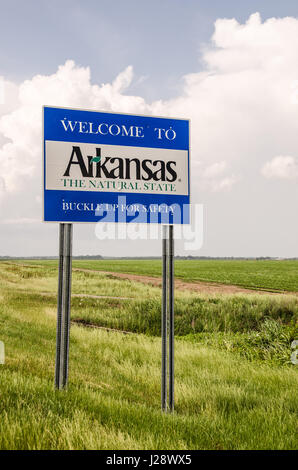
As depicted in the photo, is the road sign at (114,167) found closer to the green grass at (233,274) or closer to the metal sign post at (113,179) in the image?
the metal sign post at (113,179)

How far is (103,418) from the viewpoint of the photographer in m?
4.25

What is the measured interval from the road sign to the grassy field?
7.77 ft

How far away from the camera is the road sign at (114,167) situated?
5660mm

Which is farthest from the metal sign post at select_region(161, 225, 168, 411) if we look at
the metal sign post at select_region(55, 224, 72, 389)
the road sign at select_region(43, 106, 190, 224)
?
the metal sign post at select_region(55, 224, 72, 389)

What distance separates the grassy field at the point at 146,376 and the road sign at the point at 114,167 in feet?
7.77

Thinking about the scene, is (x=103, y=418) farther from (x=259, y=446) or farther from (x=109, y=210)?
(x=109, y=210)

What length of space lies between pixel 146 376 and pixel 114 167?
3761 mm

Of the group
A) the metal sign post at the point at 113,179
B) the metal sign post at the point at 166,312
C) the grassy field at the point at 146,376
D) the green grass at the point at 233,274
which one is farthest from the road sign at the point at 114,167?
the green grass at the point at 233,274

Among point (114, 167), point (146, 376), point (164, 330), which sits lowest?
point (146, 376)

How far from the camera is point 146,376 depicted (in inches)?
290

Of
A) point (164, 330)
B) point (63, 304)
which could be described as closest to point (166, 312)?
point (164, 330)

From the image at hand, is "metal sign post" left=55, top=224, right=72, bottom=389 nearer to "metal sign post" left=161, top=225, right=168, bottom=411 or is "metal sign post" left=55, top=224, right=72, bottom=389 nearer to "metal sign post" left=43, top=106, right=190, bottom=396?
"metal sign post" left=43, top=106, right=190, bottom=396

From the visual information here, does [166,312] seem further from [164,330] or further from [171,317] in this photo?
[164,330]

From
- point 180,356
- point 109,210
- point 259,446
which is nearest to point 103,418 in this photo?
point 259,446
